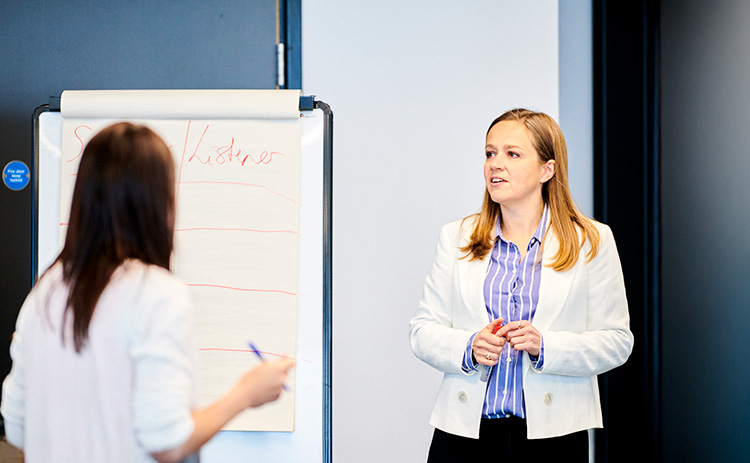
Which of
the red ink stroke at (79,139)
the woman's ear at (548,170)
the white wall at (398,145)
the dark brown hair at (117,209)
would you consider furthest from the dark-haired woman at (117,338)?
the white wall at (398,145)

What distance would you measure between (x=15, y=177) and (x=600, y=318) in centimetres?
197

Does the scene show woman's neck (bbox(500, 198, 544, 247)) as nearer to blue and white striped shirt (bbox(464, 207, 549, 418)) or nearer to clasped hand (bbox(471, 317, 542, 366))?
blue and white striped shirt (bbox(464, 207, 549, 418))

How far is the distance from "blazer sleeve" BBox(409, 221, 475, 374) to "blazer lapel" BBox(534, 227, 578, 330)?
17 cm

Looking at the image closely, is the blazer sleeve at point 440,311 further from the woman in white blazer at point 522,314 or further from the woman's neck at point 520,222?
the woman's neck at point 520,222

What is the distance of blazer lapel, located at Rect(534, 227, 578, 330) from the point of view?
1.71 meters

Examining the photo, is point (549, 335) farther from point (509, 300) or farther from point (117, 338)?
point (117, 338)

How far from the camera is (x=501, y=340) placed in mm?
1617

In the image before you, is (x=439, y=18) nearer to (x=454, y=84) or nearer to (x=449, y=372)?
(x=454, y=84)

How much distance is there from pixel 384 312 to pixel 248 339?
2.41ft

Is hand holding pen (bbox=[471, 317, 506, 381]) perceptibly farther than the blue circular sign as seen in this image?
No

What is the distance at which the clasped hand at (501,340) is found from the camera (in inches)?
63.6

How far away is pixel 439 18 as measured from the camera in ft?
8.20

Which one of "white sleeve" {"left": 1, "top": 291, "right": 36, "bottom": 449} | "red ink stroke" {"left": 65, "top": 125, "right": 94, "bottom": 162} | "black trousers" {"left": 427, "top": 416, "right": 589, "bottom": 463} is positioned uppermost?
"red ink stroke" {"left": 65, "top": 125, "right": 94, "bottom": 162}

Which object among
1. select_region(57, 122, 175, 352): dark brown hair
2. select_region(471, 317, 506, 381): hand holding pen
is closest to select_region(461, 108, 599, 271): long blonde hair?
select_region(471, 317, 506, 381): hand holding pen
